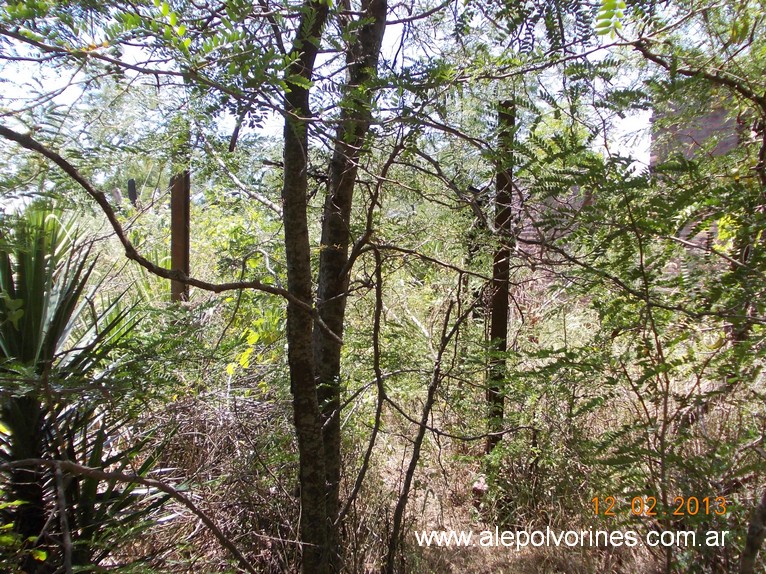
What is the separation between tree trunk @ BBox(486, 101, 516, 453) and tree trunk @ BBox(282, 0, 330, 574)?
0.74 m

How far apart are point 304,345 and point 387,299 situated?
1736mm

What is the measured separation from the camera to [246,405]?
3014mm

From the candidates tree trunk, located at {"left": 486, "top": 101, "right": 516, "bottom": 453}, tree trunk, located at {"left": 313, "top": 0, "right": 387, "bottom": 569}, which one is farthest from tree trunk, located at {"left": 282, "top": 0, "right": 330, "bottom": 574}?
tree trunk, located at {"left": 486, "top": 101, "right": 516, "bottom": 453}

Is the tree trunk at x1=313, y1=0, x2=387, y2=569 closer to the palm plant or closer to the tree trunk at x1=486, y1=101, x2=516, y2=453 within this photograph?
the tree trunk at x1=486, y1=101, x2=516, y2=453

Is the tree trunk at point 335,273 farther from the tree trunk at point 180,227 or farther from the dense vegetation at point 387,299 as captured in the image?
the tree trunk at point 180,227

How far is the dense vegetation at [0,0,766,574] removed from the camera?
170cm

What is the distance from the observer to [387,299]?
3719 mm

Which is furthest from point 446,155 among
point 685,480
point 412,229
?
point 685,480

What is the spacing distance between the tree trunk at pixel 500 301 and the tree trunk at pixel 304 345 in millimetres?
739

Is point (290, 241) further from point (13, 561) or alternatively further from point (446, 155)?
point (13, 561)
